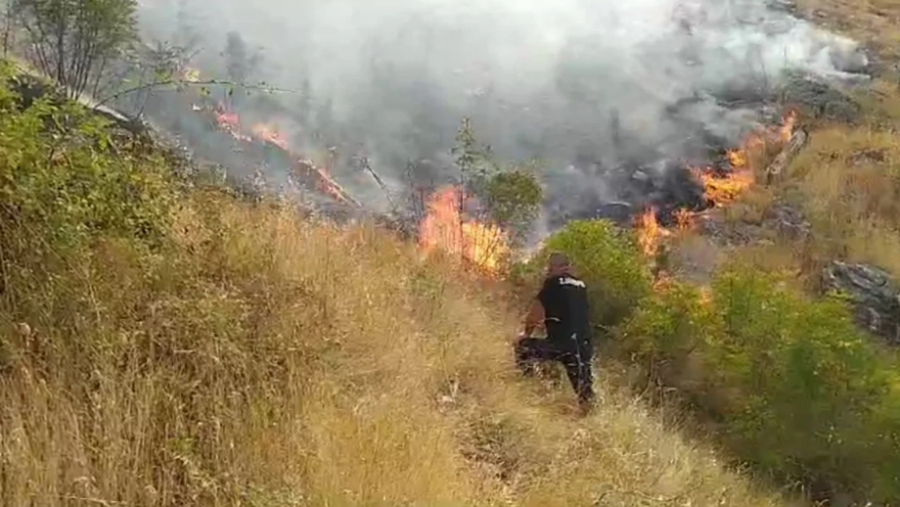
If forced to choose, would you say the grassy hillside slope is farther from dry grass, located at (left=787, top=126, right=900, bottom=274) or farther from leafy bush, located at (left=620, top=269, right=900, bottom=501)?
dry grass, located at (left=787, top=126, right=900, bottom=274)

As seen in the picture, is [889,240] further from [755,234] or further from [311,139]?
→ [311,139]

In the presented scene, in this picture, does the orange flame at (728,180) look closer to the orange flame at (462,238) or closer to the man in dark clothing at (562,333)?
the orange flame at (462,238)

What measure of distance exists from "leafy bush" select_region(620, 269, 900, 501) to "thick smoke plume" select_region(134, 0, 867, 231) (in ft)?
12.1

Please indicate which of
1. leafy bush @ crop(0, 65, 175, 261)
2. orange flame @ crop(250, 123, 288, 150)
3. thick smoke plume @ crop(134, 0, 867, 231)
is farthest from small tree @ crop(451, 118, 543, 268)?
leafy bush @ crop(0, 65, 175, 261)

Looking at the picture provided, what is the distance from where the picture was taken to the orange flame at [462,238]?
7289 millimetres

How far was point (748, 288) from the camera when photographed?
5984 mm

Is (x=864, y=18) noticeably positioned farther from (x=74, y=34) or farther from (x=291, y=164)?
(x=74, y=34)

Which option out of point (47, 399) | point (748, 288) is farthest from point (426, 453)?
point (748, 288)

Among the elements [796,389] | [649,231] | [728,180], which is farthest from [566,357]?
[728,180]

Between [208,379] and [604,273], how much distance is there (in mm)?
4143

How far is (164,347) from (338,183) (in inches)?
232

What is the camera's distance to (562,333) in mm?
5160

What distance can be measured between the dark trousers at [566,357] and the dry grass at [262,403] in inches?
19.9

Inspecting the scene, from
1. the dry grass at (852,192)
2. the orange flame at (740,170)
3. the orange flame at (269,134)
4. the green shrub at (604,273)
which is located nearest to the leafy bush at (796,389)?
the green shrub at (604,273)
